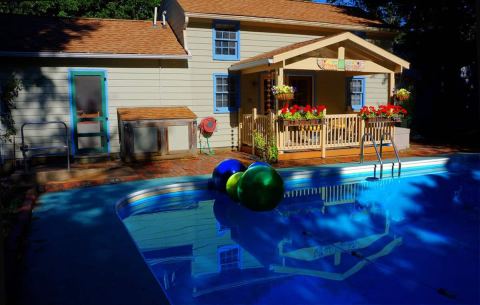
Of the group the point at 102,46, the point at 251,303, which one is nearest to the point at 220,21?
the point at 102,46

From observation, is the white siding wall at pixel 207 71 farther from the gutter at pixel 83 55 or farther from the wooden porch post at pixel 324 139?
the wooden porch post at pixel 324 139

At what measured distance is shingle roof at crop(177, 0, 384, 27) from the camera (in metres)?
12.2

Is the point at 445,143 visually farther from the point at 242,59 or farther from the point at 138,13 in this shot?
the point at 138,13

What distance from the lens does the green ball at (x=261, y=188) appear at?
20.5 ft

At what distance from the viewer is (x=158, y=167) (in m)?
9.81

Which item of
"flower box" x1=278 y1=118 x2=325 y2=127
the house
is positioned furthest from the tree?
"flower box" x1=278 y1=118 x2=325 y2=127

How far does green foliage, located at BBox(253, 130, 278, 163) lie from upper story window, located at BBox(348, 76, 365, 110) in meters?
4.85

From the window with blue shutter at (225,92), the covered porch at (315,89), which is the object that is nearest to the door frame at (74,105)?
the window with blue shutter at (225,92)

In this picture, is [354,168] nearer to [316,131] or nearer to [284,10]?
[316,131]

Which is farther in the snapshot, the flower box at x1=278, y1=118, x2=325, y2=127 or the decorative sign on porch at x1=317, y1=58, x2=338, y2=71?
the decorative sign on porch at x1=317, y1=58, x2=338, y2=71

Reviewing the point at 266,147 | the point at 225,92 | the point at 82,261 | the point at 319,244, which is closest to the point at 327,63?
the point at 266,147

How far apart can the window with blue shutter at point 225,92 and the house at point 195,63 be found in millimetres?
30

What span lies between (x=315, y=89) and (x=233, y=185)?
754cm

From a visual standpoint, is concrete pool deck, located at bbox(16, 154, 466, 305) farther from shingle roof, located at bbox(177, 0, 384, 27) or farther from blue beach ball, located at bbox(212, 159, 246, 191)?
shingle roof, located at bbox(177, 0, 384, 27)
